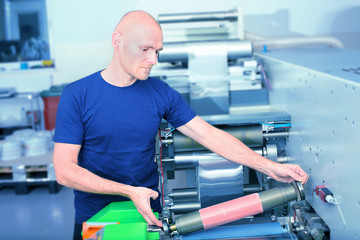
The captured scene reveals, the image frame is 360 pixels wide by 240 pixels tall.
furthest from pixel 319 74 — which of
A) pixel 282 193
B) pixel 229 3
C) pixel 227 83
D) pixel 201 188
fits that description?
pixel 229 3

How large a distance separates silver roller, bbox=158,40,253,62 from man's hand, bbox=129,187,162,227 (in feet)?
3.25

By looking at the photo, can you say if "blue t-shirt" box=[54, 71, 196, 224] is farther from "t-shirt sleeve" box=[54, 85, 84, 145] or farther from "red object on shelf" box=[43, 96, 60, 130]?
"red object on shelf" box=[43, 96, 60, 130]

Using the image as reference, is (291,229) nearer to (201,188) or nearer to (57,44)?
(201,188)

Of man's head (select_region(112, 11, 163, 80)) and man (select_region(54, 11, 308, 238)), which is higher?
man's head (select_region(112, 11, 163, 80))

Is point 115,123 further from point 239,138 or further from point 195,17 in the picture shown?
point 195,17

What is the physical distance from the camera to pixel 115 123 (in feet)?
4.35

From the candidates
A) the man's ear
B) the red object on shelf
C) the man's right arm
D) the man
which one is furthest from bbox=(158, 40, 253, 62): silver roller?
the red object on shelf

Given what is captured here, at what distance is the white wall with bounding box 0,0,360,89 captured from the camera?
387 cm

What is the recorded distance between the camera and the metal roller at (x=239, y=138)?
1514mm

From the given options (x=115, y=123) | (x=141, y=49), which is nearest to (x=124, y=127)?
(x=115, y=123)

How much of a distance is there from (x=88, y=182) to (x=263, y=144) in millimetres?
751

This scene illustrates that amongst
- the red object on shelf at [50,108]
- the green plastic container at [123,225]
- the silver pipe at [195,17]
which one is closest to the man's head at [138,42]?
the green plastic container at [123,225]

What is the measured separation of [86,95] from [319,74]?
742mm

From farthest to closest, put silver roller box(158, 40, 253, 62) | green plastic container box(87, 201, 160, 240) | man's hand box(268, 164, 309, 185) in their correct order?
1. silver roller box(158, 40, 253, 62)
2. man's hand box(268, 164, 309, 185)
3. green plastic container box(87, 201, 160, 240)
